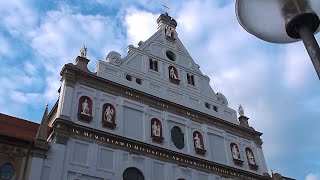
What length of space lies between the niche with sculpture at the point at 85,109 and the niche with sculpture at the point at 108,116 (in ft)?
2.45

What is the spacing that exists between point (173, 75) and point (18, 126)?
10.2 m

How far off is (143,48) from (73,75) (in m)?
6.22

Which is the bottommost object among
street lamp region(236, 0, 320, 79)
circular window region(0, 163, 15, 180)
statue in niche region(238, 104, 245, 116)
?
street lamp region(236, 0, 320, 79)

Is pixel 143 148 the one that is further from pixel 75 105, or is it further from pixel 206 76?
pixel 206 76

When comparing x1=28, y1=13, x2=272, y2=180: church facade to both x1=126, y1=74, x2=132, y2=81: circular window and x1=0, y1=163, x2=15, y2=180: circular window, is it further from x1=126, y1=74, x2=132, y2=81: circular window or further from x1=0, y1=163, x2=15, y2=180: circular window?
A: x1=0, y1=163, x2=15, y2=180: circular window

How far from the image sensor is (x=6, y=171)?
15242mm

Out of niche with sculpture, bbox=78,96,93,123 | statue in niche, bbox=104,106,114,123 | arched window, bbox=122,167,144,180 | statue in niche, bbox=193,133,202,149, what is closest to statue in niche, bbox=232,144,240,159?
statue in niche, bbox=193,133,202,149

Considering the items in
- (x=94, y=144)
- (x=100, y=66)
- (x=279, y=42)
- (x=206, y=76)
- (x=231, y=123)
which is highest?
(x=206, y=76)

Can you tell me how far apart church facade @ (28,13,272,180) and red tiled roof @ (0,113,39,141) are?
1.03 metres

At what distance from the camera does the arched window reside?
18.4m

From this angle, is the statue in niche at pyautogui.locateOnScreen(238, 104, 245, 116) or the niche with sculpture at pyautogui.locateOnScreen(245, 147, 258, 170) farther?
the statue in niche at pyautogui.locateOnScreen(238, 104, 245, 116)

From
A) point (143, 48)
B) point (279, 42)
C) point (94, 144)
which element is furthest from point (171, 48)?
point (279, 42)

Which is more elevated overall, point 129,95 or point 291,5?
point 129,95

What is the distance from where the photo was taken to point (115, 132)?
63.3 feet
